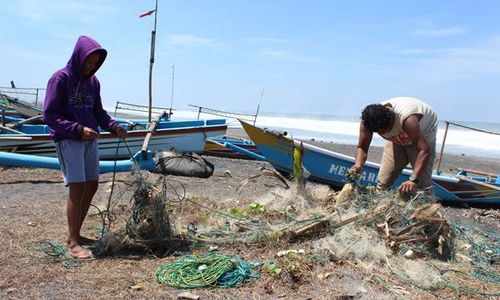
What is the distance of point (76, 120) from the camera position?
418 centimetres

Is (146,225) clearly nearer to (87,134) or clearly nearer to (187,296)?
(87,134)

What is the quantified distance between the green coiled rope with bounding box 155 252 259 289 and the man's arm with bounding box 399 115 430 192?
1.87 meters

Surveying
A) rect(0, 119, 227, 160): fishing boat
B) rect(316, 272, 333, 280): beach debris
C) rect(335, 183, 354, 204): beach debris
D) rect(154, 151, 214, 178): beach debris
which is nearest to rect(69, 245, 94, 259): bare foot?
rect(316, 272, 333, 280): beach debris

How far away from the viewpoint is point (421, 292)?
362cm

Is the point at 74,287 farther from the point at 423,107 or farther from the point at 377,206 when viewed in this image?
the point at 423,107

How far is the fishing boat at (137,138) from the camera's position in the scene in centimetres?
993

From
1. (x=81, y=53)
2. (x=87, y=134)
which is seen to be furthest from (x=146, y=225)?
(x=81, y=53)

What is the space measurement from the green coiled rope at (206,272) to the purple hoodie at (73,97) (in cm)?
131

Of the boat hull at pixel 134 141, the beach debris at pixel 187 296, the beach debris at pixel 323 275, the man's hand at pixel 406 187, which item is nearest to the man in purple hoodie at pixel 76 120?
the beach debris at pixel 187 296

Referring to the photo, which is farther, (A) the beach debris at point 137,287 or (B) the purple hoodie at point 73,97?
(B) the purple hoodie at point 73,97

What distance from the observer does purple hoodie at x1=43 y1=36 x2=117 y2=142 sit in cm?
400

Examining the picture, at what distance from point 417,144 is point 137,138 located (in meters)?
7.46

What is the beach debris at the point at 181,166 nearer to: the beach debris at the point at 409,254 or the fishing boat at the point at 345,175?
the fishing boat at the point at 345,175

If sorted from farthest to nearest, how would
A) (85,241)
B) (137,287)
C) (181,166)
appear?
1. (181,166)
2. (85,241)
3. (137,287)
